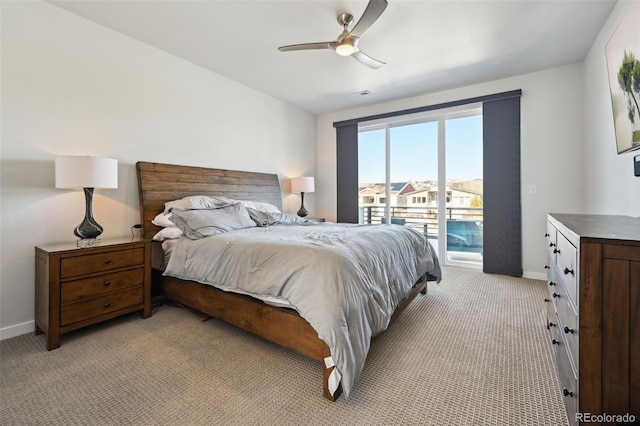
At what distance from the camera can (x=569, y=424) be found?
1228mm

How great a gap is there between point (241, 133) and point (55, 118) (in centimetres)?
197

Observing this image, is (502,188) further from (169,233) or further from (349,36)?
(169,233)

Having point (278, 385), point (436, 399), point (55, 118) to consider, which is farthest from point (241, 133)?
point (436, 399)

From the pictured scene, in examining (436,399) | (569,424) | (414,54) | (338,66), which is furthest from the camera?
(338,66)

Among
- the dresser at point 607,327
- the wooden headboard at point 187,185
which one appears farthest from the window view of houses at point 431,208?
the dresser at point 607,327

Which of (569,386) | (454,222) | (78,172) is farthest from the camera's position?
(454,222)

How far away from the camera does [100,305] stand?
7.02ft

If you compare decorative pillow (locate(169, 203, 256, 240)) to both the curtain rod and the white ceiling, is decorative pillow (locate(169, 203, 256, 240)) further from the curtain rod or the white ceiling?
the curtain rod

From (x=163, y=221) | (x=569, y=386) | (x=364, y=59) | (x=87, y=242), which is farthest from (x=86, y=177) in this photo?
(x=569, y=386)

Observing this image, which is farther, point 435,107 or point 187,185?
point 435,107

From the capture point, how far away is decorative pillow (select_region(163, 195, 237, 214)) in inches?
111

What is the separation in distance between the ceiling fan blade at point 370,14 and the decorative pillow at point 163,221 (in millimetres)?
2321

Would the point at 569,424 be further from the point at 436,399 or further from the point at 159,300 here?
the point at 159,300

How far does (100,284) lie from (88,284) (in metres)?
0.08
